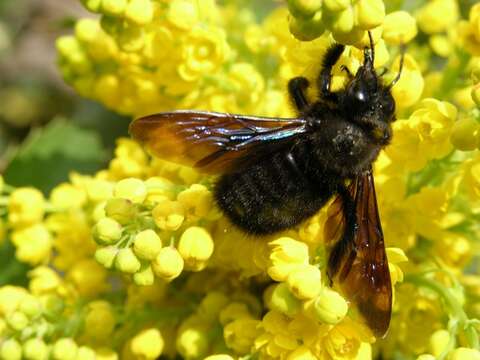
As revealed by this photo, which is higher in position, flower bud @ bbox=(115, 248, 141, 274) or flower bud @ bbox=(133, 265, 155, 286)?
flower bud @ bbox=(115, 248, 141, 274)

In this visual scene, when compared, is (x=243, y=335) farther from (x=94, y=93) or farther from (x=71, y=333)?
(x=94, y=93)

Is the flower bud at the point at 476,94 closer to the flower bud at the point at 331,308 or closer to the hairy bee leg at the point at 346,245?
the hairy bee leg at the point at 346,245

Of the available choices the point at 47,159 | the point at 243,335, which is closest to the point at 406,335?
the point at 243,335

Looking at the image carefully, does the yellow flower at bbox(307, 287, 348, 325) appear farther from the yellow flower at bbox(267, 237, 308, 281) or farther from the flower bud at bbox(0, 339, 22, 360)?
the flower bud at bbox(0, 339, 22, 360)

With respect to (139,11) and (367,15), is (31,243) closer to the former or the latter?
(139,11)

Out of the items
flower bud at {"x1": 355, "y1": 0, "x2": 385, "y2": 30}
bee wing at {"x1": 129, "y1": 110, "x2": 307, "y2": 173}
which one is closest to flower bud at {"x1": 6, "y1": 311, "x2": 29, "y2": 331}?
bee wing at {"x1": 129, "y1": 110, "x2": 307, "y2": 173}

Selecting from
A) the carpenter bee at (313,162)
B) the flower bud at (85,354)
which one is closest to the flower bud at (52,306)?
the flower bud at (85,354)

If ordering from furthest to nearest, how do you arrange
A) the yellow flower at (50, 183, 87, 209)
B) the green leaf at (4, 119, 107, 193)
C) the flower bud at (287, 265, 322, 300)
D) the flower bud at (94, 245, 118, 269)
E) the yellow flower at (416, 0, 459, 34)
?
the green leaf at (4, 119, 107, 193) → the yellow flower at (416, 0, 459, 34) → the yellow flower at (50, 183, 87, 209) → the flower bud at (94, 245, 118, 269) → the flower bud at (287, 265, 322, 300)

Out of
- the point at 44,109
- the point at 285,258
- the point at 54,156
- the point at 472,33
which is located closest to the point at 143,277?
the point at 285,258
